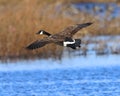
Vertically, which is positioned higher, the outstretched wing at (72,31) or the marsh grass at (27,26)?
the marsh grass at (27,26)

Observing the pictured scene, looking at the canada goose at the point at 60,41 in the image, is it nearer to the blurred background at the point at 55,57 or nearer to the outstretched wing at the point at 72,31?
the outstretched wing at the point at 72,31

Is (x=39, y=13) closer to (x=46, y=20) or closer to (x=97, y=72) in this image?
(x=46, y=20)

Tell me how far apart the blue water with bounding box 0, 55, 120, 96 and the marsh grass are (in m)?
0.48

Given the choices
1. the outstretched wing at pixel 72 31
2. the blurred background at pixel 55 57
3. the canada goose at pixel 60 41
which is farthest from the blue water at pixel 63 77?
the canada goose at pixel 60 41

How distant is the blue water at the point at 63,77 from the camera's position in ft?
41.3

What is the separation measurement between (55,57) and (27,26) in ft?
3.42

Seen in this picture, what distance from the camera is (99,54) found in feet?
53.5

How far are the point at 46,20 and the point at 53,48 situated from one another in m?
1.00

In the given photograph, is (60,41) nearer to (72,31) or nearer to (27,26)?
(72,31)

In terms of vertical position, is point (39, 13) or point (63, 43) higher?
point (39, 13)

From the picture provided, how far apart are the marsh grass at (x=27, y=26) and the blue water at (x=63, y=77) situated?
0.48 m

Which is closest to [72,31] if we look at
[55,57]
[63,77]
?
[63,77]

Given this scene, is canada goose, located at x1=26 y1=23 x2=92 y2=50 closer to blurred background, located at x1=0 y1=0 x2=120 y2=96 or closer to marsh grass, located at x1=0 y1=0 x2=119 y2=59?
blurred background, located at x1=0 y1=0 x2=120 y2=96

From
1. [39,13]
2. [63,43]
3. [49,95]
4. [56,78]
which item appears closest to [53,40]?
[63,43]
